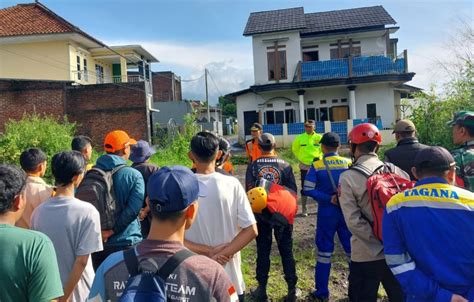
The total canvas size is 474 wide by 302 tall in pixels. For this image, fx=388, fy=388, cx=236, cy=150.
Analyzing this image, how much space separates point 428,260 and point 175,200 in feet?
4.97

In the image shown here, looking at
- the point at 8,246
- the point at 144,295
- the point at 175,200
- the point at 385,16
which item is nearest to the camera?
the point at 144,295

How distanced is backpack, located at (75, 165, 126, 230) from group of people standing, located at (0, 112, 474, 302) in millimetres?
13

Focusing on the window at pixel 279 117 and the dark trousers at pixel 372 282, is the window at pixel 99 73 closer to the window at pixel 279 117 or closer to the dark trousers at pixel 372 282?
the window at pixel 279 117

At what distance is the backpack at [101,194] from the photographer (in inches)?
125

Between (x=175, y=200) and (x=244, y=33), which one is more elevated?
(x=244, y=33)

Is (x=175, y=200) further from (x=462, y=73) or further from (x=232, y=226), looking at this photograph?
(x=462, y=73)

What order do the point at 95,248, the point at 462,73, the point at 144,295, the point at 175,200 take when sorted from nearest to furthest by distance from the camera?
the point at 144,295 → the point at 175,200 → the point at 95,248 → the point at 462,73

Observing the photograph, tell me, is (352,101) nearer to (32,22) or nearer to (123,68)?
(123,68)

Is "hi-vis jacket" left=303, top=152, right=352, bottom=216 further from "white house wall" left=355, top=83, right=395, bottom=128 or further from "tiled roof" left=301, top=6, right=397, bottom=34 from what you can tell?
"tiled roof" left=301, top=6, right=397, bottom=34

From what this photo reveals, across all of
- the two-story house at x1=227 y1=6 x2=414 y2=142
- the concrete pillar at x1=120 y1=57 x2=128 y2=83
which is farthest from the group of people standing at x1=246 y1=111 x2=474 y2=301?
the concrete pillar at x1=120 y1=57 x2=128 y2=83

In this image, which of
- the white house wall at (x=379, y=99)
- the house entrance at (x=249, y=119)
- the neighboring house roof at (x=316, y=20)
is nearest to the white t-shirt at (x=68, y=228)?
the house entrance at (x=249, y=119)

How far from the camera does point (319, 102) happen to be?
24469mm

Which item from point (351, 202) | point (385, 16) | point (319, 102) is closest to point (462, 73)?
point (351, 202)

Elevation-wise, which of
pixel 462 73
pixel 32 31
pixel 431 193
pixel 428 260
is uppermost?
pixel 32 31
